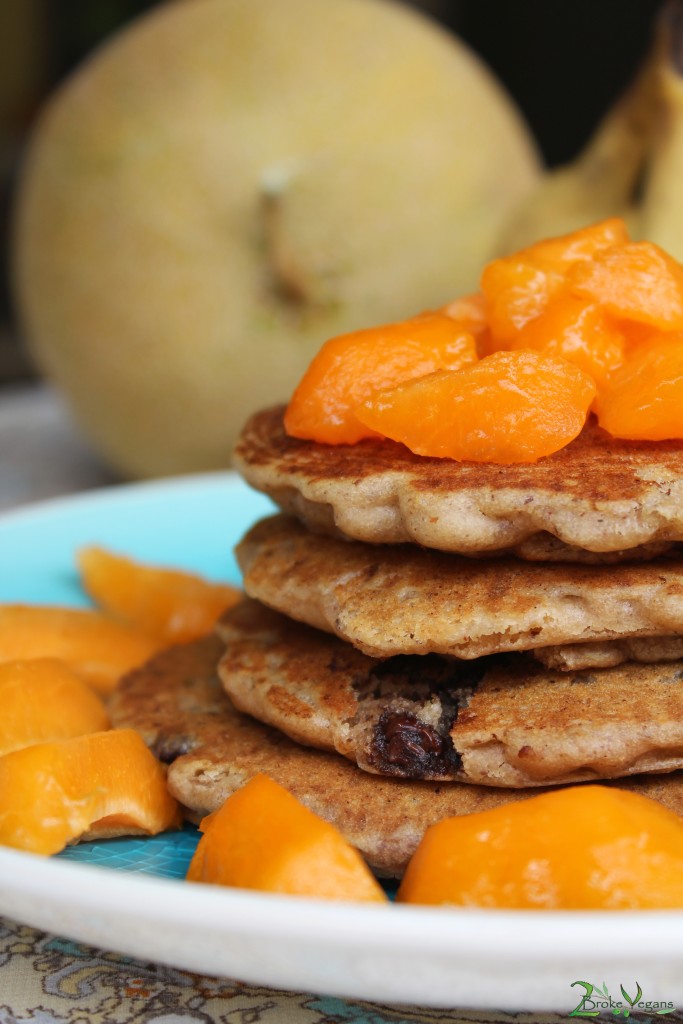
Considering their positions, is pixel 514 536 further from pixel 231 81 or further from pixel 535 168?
pixel 535 168

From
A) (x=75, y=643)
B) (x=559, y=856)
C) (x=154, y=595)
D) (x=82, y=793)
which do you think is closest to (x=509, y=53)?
(x=154, y=595)

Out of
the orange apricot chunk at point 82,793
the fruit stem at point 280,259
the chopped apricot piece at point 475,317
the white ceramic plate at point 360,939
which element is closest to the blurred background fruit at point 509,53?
the fruit stem at point 280,259

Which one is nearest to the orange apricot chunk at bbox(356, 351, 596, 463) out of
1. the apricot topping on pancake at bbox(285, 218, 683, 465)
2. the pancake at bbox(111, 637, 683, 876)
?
the apricot topping on pancake at bbox(285, 218, 683, 465)

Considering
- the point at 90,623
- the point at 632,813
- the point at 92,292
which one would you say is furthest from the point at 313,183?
the point at 632,813

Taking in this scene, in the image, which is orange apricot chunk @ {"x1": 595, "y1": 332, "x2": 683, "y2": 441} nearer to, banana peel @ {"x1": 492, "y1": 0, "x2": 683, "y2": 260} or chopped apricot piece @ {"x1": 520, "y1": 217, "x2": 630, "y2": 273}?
chopped apricot piece @ {"x1": 520, "y1": 217, "x2": 630, "y2": 273}

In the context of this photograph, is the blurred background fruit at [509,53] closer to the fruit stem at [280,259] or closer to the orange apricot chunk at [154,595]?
the fruit stem at [280,259]

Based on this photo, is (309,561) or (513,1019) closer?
(513,1019)
